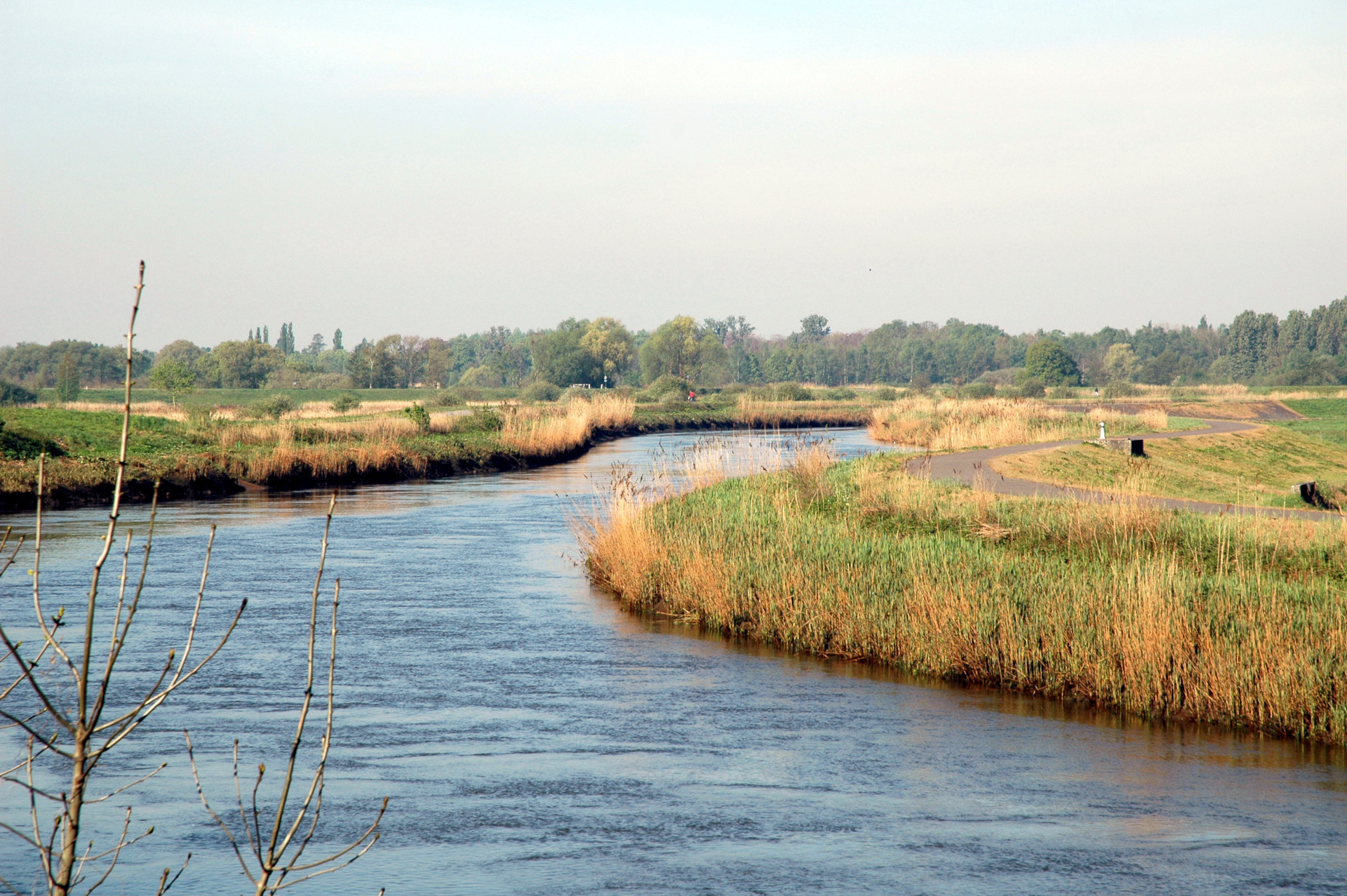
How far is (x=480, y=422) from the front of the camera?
56.9m

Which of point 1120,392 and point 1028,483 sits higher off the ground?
point 1120,392

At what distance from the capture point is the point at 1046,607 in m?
13.6

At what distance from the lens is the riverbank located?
3266cm

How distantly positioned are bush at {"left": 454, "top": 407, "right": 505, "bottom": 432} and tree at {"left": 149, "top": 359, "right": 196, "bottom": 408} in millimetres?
25659

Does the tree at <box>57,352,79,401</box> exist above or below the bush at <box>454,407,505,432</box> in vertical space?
above

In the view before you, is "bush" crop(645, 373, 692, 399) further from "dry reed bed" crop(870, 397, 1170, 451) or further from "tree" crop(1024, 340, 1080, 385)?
"tree" crop(1024, 340, 1080, 385)

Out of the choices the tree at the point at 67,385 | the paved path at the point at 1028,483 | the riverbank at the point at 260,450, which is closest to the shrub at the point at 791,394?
the riverbank at the point at 260,450

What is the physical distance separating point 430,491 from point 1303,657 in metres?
29.4

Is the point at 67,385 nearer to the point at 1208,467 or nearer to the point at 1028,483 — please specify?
the point at 1208,467

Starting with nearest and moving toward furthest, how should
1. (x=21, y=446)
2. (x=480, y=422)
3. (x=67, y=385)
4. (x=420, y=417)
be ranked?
(x=21, y=446) → (x=420, y=417) → (x=480, y=422) → (x=67, y=385)

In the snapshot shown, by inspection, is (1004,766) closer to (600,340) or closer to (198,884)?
(198,884)

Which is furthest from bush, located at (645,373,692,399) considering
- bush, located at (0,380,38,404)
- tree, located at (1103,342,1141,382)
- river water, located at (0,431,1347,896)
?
river water, located at (0,431,1347,896)

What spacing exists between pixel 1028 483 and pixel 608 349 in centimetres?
12186

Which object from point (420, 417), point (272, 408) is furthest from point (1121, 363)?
point (420, 417)
